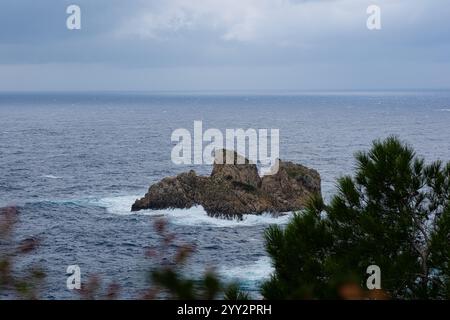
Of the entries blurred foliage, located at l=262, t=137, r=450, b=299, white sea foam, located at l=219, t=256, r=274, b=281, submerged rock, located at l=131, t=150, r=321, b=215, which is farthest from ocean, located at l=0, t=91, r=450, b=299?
submerged rock, located at l=131, t=150, r=321, b=215

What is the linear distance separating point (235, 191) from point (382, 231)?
140 ft

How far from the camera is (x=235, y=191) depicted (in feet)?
171

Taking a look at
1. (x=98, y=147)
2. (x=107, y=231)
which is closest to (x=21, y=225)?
(x=107, y=231)

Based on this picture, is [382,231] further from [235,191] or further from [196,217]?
[235,191]

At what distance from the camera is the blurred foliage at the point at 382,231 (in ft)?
29.2

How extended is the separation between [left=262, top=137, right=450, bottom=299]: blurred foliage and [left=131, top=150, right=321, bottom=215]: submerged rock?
4071cm

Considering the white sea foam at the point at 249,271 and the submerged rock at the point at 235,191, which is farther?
the submerged rock at the point at 235,191

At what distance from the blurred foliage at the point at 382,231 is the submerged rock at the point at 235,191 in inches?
1603

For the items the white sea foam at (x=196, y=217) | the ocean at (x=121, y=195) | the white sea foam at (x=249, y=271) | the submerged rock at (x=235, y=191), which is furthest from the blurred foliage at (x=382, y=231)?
the submerged rock at (x=235, y=191)

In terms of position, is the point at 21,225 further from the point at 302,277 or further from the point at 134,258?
the point at 302,277

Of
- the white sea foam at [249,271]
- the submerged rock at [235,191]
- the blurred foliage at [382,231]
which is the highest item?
the blurred foliage at [382,231]

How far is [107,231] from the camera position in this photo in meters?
45.3

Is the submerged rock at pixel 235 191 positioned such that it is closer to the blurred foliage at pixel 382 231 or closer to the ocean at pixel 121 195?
the ocean at pixel 121 195
